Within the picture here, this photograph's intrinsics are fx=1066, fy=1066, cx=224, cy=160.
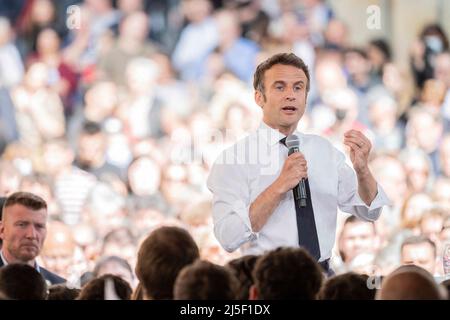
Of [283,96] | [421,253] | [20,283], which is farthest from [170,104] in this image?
[20,283]

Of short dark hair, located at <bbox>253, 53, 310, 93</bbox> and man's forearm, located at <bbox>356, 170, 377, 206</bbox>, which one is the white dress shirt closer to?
man's forearm, located at <bbox>356, 170, 377, 206</bbox>

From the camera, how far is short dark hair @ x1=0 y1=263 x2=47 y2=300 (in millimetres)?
2652

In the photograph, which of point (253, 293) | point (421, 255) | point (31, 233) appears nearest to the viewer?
point (253, 293)

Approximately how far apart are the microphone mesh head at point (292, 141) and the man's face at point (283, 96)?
35 millimetres

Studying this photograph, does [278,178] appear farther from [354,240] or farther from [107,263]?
[354,240]

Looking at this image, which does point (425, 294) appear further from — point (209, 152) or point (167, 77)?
point (167, 77)

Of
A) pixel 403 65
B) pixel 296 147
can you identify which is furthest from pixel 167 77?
pixel 296 147

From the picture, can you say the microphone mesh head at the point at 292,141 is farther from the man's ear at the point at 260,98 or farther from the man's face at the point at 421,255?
the man's face at the point at 421,255

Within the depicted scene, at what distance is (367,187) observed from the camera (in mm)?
3047

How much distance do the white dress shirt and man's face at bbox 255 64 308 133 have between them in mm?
42

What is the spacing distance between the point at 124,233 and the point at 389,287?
2918 millimetres

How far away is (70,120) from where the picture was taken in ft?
18.2

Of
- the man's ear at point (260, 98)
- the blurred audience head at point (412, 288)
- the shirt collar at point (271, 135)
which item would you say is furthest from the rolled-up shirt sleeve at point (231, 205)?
the blurred audience head at point (412, 288)

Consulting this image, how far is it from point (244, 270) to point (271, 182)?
0.49 metres
